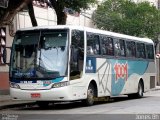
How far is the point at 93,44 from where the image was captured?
20875 millimetres

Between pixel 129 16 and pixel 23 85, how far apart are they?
20368 millimetres

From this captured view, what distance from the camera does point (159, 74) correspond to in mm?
55281

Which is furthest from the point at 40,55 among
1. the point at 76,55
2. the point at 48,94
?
the point at 48,94

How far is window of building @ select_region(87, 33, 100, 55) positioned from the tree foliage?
15.6 meters

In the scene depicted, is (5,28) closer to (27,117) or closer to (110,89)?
(110,89)

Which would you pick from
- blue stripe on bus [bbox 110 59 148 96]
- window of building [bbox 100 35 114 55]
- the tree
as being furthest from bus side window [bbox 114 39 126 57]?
the tree

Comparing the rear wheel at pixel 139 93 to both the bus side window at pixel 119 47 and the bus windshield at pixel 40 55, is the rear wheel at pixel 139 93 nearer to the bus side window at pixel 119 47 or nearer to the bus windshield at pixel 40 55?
the bus side window at pixel 119 47

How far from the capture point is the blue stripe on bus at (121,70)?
23.1 metres

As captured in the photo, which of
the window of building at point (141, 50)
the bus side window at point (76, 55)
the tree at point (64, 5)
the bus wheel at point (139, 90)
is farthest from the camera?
the bus wheel at point (139, 90)

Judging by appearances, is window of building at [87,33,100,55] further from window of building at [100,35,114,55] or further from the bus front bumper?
the bus front bumper

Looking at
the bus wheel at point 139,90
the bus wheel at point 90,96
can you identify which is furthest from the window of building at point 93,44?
the bus wheel at point 139,90

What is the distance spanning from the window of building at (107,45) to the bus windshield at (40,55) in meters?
3.31

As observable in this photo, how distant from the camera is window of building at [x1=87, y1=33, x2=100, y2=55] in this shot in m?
20.5

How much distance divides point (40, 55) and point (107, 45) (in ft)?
14.8
